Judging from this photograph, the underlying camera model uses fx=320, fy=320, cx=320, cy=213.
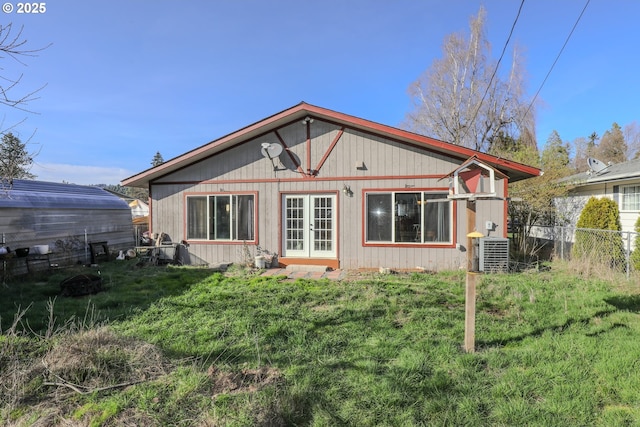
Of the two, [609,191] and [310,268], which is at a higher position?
[609,191]

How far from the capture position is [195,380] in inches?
107

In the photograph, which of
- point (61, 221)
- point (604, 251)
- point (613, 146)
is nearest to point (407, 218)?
point (604, 251)

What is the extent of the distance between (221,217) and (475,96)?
17.1 m

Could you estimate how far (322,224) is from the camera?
8312 millimetres

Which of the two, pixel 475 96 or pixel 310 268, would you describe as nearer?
pixel 310 268

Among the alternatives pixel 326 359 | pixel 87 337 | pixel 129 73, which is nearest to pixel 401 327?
pixel 326 359

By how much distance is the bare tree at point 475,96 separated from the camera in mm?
18625

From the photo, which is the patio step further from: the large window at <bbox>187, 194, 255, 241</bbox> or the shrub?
the shrub

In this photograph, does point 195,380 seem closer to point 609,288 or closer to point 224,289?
point 224,289

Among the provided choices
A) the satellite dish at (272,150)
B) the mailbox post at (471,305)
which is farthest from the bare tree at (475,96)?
the mailbox post at (471,305)

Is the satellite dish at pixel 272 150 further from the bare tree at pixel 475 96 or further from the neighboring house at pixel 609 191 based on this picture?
the bare tree at pixel 475 96

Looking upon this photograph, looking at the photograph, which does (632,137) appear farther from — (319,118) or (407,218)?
(319,118)

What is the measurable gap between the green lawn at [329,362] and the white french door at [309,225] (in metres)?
3.07

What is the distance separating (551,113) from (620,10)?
14908 mm
